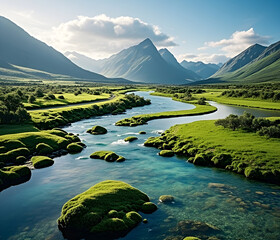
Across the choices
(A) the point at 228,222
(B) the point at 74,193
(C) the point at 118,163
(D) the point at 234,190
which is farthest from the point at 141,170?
(A) the point at 228,222

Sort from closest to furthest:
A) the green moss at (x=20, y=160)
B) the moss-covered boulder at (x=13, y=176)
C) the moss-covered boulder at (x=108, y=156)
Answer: the moss-covered boulder at (x=13, y=176) < the green moss at (x=20, y=160) < the moss-covered boulder at (x=108, y=156)

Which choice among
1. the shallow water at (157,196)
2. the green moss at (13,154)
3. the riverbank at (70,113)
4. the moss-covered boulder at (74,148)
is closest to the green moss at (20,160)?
the green moss at (13,154)

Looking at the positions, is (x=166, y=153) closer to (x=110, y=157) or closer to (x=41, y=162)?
(x=110, y=157)

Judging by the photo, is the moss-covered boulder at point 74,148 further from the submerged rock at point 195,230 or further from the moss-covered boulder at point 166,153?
the submerged rock at point 195,230

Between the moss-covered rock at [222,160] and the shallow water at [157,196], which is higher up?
the moss-covered rock at [222,160]

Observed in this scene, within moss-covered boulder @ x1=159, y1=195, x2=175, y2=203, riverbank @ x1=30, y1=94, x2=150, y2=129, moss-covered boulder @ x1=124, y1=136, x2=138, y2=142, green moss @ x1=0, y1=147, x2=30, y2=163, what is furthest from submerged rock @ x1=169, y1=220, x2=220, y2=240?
riverbank @ x1=30, y1=94, x2=150, y2=129

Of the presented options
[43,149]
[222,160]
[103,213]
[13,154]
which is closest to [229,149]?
[222,160]
